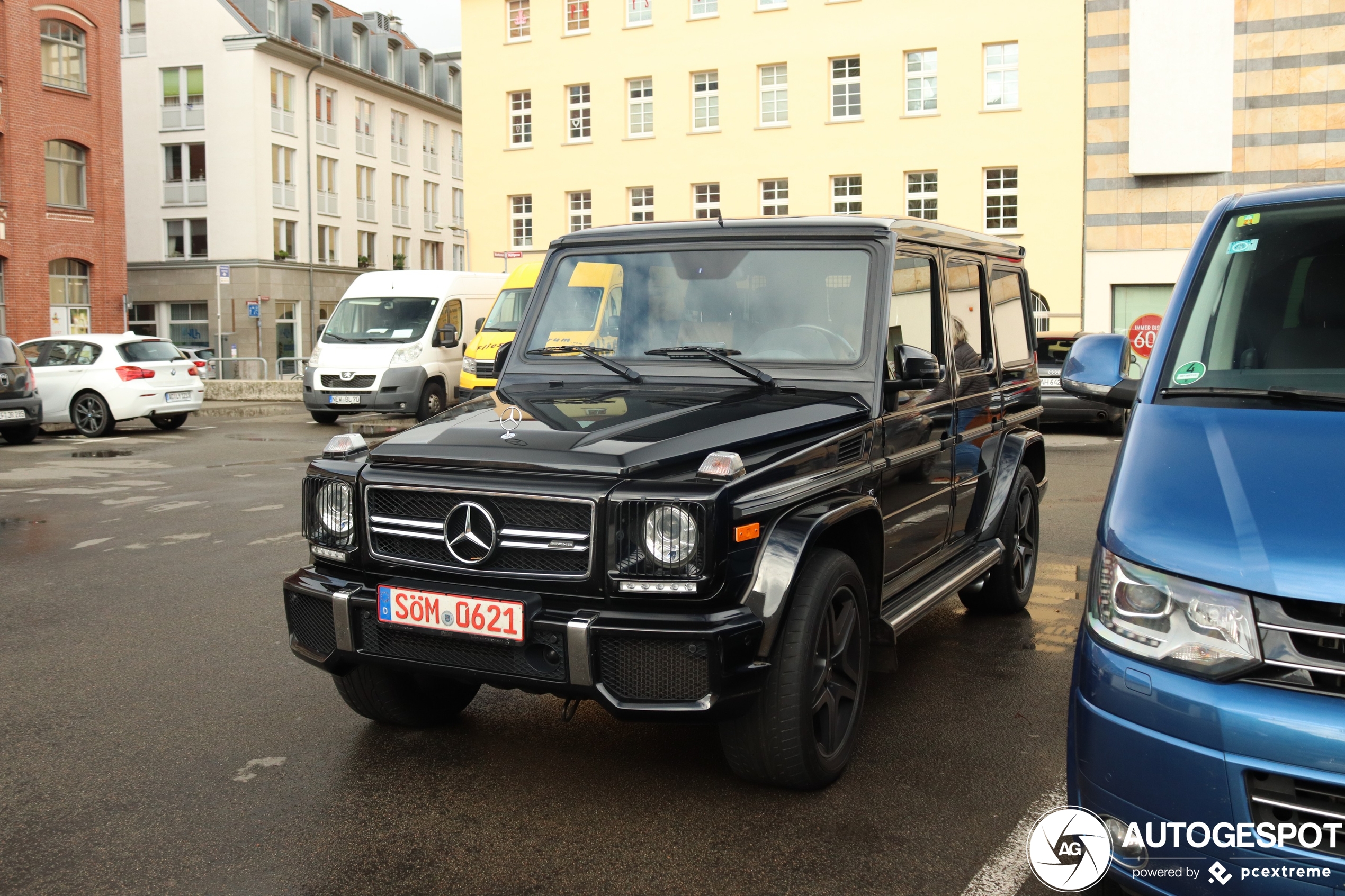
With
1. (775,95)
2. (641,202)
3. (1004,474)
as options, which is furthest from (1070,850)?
(641,202)

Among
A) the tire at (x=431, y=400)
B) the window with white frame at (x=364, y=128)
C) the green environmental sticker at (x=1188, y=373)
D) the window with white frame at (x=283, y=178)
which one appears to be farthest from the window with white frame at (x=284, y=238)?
the green environmental sticker at (x=1188, y=373)

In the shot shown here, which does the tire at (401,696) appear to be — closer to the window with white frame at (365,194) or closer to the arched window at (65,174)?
the arched window at (65,174)

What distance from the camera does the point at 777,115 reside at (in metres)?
39.7

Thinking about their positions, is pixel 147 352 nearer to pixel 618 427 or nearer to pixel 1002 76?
pixel 618 427

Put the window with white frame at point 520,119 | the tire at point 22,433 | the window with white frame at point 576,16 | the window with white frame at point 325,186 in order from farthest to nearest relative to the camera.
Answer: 1. the window with white frame at point 325,186
2. the window with white frame at point 520,119
3. the window with white frame at point 576,16
4. the tire at point 22,433

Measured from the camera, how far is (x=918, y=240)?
535 cm

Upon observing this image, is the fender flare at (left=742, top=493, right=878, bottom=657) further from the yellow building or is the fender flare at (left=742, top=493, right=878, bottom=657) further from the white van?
the yellow building

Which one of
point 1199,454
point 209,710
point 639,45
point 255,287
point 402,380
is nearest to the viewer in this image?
point 1199,454

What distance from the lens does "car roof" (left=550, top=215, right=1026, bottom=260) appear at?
502cm

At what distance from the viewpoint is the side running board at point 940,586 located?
466 centimetres

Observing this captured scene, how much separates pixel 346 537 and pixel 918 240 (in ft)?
9.08

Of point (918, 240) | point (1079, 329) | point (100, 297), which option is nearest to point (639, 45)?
point (1079, 329)

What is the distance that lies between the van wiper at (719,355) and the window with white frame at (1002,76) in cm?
3434

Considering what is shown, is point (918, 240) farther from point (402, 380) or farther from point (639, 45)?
point (639, 45)
